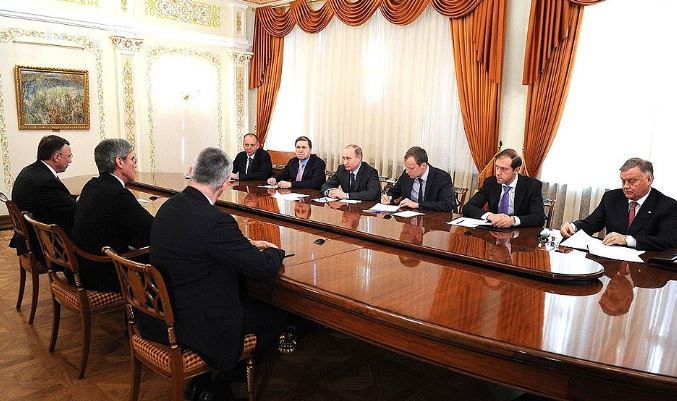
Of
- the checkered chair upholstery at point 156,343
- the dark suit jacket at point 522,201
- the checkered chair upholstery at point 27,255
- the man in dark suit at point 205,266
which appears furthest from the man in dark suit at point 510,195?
the checkered chair upholstery at point 27,255

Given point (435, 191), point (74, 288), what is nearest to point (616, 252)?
point (435, 191)

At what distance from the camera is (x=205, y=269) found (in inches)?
75.7

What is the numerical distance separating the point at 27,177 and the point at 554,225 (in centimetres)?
465

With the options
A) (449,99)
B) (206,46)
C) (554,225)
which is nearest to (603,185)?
(554,225)

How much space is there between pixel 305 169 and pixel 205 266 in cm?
346

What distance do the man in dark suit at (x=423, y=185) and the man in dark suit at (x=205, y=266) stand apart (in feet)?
6.78

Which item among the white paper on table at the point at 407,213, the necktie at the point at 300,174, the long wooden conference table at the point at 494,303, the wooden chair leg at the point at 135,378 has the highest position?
the necktie at the point at 300,174

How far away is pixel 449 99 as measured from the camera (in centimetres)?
559

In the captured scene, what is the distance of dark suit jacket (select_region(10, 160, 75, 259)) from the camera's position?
123 inches

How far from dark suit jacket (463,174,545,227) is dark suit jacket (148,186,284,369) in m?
2.03

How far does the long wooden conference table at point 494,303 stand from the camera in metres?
1.38

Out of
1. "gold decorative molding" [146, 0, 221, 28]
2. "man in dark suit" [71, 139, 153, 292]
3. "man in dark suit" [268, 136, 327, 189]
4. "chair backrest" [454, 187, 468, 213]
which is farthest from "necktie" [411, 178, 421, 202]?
"gold decorative molding" [146, 0, 221, 28]

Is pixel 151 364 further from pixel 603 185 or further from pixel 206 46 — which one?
pixel 206 46

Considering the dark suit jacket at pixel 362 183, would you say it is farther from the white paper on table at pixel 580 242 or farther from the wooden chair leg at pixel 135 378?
the wooden chair leg at pixel 135 378
